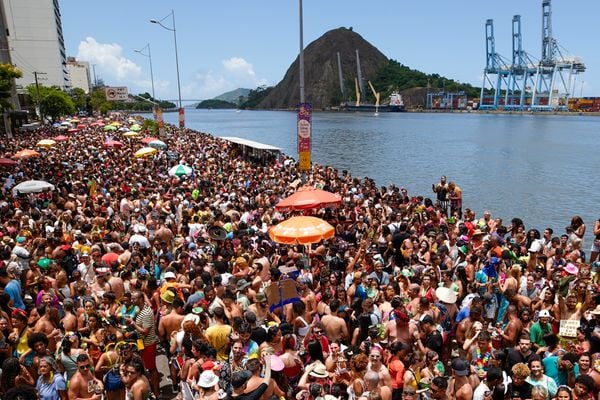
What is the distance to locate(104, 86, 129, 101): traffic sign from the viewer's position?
112 metres

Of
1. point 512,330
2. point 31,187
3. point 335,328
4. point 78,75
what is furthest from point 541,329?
point 78,75

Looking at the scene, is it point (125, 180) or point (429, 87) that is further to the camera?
point (429, 87)

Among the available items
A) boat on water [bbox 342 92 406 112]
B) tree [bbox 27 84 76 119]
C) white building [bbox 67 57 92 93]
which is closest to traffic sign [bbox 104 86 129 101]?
tree [bbox 27 84 76 119]

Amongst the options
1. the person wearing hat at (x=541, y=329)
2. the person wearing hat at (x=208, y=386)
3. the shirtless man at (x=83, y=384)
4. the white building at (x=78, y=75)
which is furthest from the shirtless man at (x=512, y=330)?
the white building at (x=78, y=75)

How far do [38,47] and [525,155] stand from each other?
114 m

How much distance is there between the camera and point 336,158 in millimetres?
46438

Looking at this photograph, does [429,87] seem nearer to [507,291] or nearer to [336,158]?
[336,158]

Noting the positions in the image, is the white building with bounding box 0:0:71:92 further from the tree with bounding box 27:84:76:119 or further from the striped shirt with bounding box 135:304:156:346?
the striped shirt with bounding box 135:304:156:346

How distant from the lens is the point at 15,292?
643 centimetres

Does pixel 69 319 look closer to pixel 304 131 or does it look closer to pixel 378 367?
pixel 378 367

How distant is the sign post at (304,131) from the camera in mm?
13750

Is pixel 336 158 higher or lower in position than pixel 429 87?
lower

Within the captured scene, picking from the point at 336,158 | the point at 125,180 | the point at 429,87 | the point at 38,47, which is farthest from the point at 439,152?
the point at 429,87

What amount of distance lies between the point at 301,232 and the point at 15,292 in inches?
173
